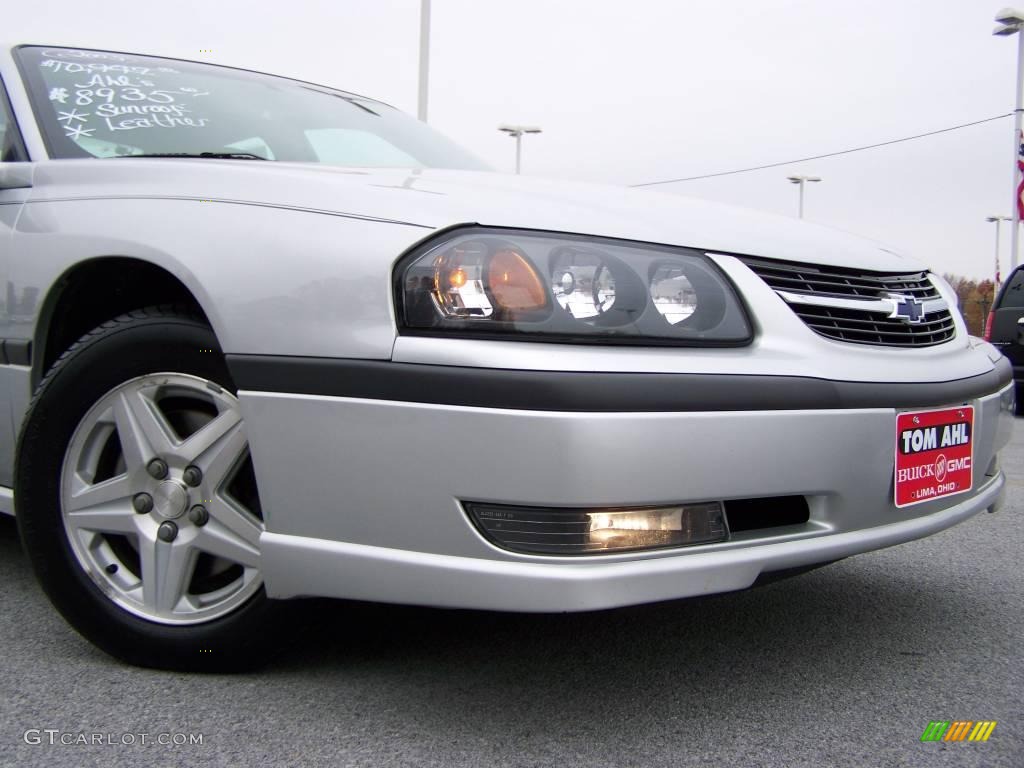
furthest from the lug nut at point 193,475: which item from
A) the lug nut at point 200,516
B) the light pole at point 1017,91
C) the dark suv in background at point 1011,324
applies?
the light pole at point 1017,91

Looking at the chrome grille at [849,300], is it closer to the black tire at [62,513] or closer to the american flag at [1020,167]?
the black tire at [62,513]

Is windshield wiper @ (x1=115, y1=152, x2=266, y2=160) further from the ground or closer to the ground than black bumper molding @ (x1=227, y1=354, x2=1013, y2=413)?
further from the ground

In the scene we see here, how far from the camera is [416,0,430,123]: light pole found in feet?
44.5

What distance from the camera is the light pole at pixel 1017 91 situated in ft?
70.1

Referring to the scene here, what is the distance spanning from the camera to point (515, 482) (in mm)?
1886

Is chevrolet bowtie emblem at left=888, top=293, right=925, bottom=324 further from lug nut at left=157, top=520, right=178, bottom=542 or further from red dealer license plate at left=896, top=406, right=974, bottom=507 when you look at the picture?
lug nut at left=157, top=520, right=178, bottom=542

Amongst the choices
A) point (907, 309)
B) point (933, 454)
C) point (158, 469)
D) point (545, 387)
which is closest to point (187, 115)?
point (158, 469)

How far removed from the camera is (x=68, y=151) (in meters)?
2.76

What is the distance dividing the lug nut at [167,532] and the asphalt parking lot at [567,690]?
30 centimetres

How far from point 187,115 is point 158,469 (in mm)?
1120

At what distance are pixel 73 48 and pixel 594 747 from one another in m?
2.56

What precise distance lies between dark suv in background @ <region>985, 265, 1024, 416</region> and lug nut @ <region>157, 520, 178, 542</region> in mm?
9191

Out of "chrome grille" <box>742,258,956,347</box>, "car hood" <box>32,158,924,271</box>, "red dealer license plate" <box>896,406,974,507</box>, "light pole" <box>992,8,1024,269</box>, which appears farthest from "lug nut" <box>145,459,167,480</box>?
"light pole" <box>992,8,1024,269</box>

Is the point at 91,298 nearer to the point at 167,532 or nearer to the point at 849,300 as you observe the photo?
the point at 167,532
